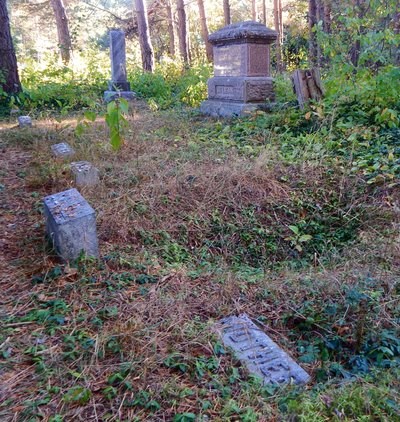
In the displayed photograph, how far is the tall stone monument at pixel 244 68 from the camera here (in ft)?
24.8

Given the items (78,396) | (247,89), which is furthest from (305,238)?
(247,89)

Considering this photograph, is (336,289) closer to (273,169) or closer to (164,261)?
(164,261)

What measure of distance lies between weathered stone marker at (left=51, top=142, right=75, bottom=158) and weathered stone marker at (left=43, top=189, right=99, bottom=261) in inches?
87.1

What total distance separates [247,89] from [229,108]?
1.62 feet

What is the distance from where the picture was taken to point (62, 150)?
525 cm

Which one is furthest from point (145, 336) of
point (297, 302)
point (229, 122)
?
point (229, 122)

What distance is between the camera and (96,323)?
2.32 meters

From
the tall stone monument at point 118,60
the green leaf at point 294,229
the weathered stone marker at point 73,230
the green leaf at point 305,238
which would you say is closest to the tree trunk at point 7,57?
the tall stone monument at point 118,60

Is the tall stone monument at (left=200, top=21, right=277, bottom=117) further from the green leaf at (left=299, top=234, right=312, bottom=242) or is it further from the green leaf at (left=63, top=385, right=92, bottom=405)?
the green leaf at (left=63, top=385, right=92, bottom=405)

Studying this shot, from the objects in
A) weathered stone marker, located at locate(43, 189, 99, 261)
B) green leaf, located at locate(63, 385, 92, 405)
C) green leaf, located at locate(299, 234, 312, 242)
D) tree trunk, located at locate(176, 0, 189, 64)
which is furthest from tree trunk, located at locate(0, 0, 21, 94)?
tree trunk, located at locate(176, 0, 189, 64)

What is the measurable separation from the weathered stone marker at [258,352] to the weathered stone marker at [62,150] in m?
3.38

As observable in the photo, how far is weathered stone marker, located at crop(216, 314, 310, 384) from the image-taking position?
6.59ft

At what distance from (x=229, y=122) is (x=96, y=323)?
5409mm

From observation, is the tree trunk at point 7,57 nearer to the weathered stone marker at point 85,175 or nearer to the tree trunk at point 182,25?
the weathered stone marker at point 85,175
